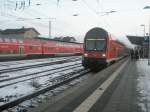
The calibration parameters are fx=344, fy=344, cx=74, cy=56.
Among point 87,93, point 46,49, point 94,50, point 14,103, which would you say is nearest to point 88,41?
point 94,50

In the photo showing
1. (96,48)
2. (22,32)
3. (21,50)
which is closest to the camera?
(96,48)

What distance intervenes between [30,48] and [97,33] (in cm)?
2192

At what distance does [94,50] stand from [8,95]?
46.5 ft

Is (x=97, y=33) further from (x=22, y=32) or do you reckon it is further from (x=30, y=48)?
(x=22, y=32)

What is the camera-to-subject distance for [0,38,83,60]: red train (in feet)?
128

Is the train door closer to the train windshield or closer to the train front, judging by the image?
the train front

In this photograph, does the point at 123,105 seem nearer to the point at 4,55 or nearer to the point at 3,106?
the point at 3,106

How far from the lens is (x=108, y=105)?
30.3 feet

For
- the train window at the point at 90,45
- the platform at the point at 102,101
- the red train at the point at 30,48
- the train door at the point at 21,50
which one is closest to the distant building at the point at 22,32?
the red train at the point at 30,48

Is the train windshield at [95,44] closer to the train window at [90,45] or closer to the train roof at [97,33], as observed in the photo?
the train window at [90,45]

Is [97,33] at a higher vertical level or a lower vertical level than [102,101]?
higher

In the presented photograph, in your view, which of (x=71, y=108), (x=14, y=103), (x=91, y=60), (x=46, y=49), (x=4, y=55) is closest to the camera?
(x=71, y=108)

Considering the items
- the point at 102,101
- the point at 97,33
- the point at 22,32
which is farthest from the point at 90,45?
the point at 22,32

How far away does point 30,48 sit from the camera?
4625cm
